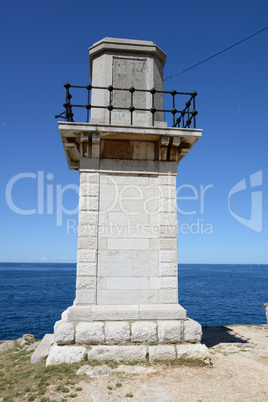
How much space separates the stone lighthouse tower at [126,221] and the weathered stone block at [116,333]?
2 centimetres

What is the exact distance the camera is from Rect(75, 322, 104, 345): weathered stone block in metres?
7.68

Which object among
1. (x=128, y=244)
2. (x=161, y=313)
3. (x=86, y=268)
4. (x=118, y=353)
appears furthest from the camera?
(x=128, y=244)

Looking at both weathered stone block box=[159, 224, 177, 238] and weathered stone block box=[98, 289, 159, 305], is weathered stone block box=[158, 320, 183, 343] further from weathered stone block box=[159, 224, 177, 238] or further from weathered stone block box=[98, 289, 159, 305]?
weathered stone block box=[159, 224, 177, 238]

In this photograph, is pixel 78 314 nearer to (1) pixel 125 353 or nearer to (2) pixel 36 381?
(1) pixel 125 353

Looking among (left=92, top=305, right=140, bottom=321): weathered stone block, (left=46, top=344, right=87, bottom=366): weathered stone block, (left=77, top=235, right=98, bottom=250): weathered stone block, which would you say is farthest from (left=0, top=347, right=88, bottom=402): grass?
(left=77, top=235, right=98, bottom=250): weathered stone block

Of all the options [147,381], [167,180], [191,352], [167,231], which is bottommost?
[147,381]

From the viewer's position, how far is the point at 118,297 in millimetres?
8328

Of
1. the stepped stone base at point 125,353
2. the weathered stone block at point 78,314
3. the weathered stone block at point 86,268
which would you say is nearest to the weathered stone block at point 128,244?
the weathered stone block at point 86,268

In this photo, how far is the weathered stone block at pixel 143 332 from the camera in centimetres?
782

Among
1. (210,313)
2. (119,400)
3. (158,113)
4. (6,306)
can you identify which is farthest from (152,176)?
(6,306)

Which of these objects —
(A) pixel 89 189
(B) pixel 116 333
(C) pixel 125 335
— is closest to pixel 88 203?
(A) pixel 89 189

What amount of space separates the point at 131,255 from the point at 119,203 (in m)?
1.58

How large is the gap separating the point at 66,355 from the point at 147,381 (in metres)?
2.19

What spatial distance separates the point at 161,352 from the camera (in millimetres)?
7730
